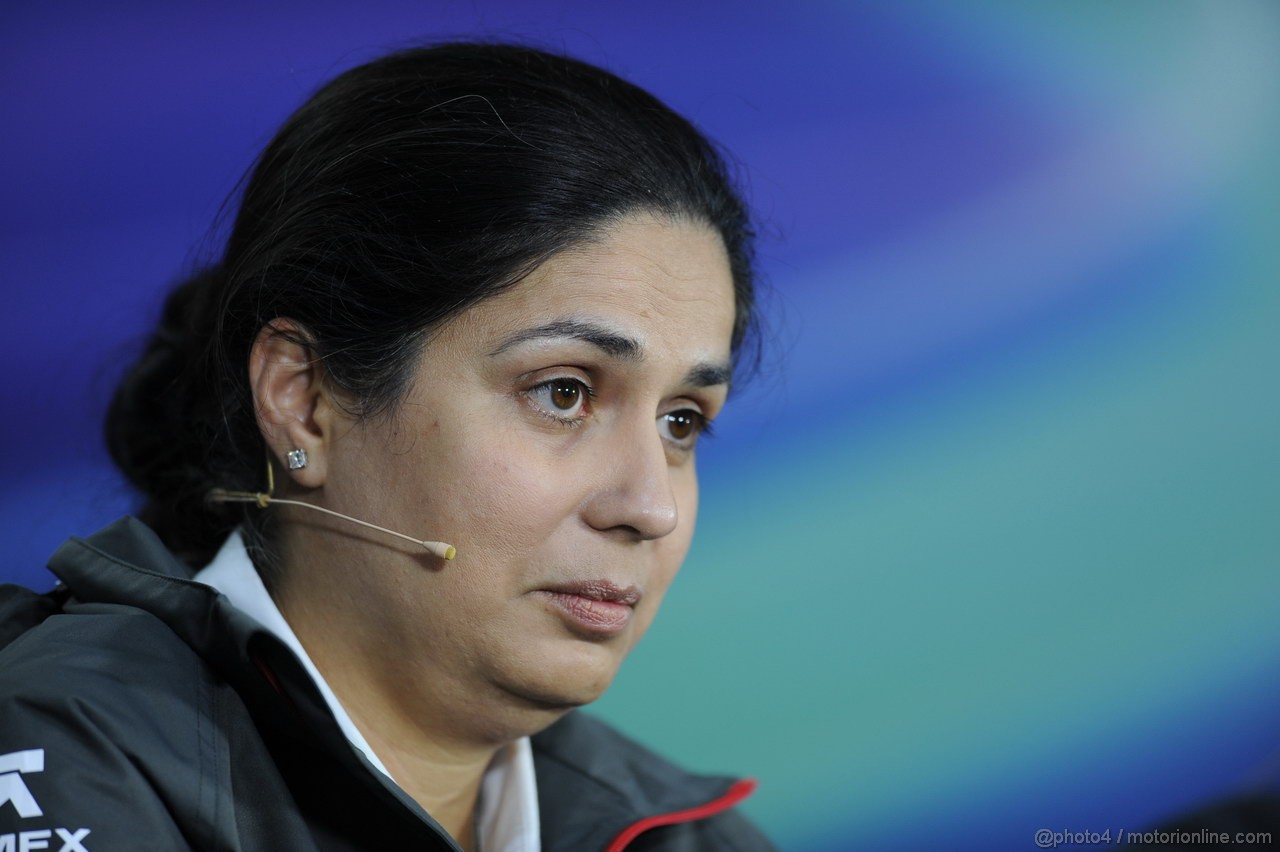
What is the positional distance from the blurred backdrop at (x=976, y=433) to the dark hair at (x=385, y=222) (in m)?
0.80

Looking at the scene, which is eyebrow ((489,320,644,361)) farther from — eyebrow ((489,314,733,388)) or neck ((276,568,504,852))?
neck ((276,568,504,852))

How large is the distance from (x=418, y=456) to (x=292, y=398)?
202mm

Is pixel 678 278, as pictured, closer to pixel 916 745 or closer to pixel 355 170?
pixel 355 170

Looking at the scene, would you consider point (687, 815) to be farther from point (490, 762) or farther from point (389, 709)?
point (389, 709)

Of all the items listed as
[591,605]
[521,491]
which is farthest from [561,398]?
[591,605]

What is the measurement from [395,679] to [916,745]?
1.31 m

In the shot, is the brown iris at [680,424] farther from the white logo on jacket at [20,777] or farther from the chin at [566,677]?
the white logo on jacket at [20,777]

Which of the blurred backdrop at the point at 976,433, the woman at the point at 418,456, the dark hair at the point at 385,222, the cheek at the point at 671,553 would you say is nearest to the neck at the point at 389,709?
the woman at the point at 418,456

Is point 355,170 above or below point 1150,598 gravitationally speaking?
below

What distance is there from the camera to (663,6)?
8.03 feet

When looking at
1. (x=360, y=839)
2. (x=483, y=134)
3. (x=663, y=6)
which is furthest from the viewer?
(x=663, y=6)

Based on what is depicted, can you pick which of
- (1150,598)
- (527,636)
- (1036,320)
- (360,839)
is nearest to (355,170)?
(527,636)

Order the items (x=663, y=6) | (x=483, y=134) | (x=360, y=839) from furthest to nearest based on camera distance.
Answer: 1. (x=663, y=6)
2. (x=483, y=134)
3. (x=360, y=839)

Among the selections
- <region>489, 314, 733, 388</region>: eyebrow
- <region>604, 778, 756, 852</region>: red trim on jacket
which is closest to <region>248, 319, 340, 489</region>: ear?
<region>489, 314, 733, 388</region>: eyebrow
